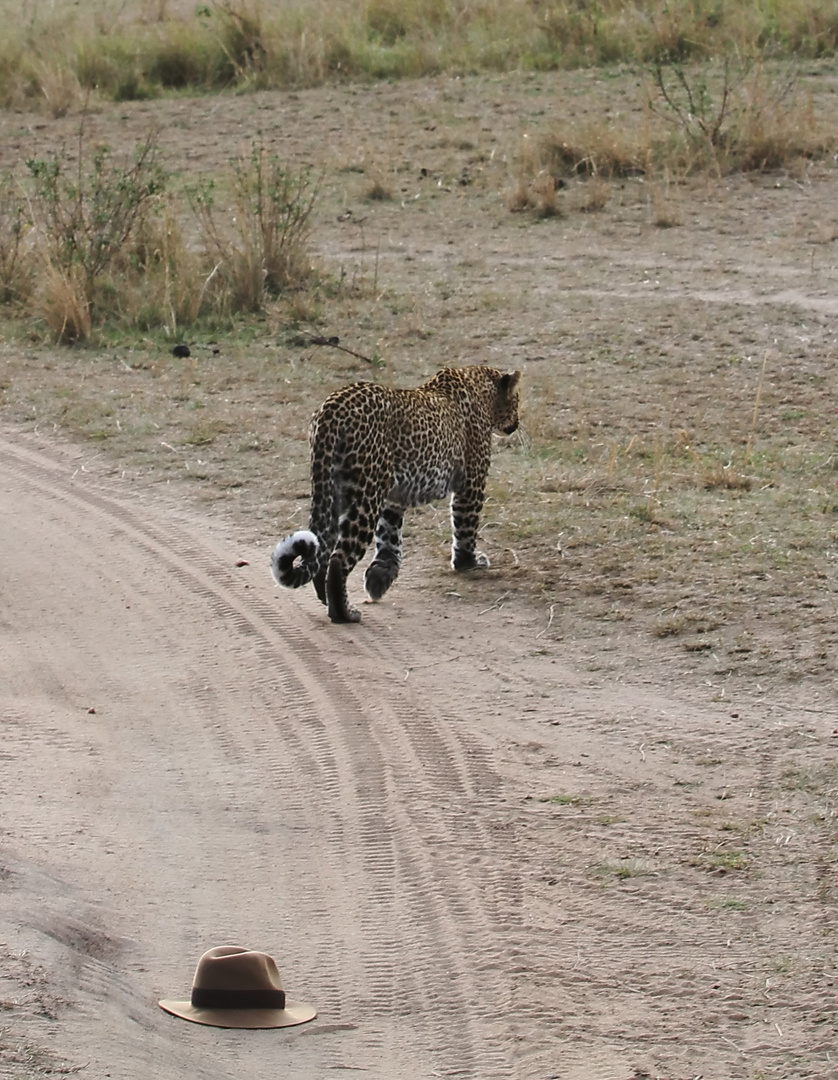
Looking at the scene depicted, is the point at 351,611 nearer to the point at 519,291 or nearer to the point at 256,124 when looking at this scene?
the point at 519,291

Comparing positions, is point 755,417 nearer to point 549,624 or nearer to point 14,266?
point 549,624

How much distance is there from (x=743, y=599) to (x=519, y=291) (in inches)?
230

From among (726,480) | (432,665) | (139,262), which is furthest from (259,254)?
(432,665)

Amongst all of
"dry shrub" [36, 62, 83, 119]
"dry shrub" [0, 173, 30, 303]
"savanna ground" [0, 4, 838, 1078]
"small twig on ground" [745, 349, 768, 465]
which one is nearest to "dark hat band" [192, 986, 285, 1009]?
"savanna ground" [0, 4, 838, 1078]

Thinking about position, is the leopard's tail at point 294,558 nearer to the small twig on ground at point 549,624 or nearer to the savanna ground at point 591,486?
the savanna ground at point 591,486

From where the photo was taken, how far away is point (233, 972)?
15.3ft

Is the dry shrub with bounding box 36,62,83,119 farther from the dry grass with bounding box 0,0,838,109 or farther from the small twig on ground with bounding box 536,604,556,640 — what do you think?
the small twig on ground with bounding box 536,604,556,640

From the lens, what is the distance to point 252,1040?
4652 mm

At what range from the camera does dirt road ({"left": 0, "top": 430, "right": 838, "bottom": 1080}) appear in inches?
183

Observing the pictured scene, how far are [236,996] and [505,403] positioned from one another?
458cm

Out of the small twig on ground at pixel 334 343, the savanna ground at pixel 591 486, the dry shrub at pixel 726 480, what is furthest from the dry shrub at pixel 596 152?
the dry shrub at pixel 726 480

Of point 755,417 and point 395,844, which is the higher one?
point 755,417

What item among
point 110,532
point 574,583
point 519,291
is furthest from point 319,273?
point 574,583

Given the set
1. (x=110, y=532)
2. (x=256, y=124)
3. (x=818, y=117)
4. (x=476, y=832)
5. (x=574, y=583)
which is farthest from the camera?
(x=256, y=124)
